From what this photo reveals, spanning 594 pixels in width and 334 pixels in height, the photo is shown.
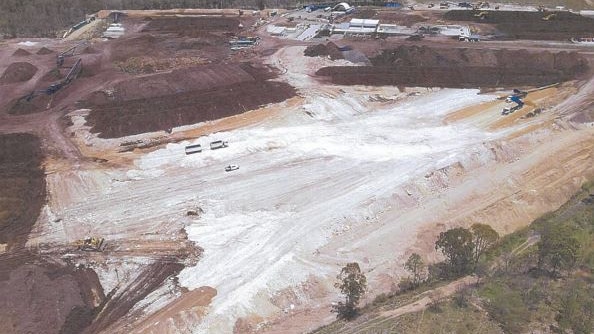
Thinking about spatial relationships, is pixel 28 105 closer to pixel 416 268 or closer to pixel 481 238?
pixel 416 268

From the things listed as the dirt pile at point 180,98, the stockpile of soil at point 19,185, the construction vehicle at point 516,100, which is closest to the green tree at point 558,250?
the construction vehicle at point 516,100

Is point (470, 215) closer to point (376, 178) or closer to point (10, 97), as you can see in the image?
point (376, 178)

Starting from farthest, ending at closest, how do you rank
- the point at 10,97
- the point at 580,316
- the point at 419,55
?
the point at 419,55 → the point at 10,97 → the point at 580,316

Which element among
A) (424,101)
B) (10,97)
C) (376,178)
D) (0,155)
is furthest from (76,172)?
(424,101)

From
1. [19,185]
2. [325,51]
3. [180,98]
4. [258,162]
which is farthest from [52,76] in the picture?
[325,51]

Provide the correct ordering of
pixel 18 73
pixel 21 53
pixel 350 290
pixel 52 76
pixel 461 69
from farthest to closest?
1. pixel 21 53
2. pixel 461 69
3. pixel 52 76
4. pixel 18 73
5. pixel 350 290

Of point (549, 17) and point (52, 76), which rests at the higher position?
point (549, 17)
